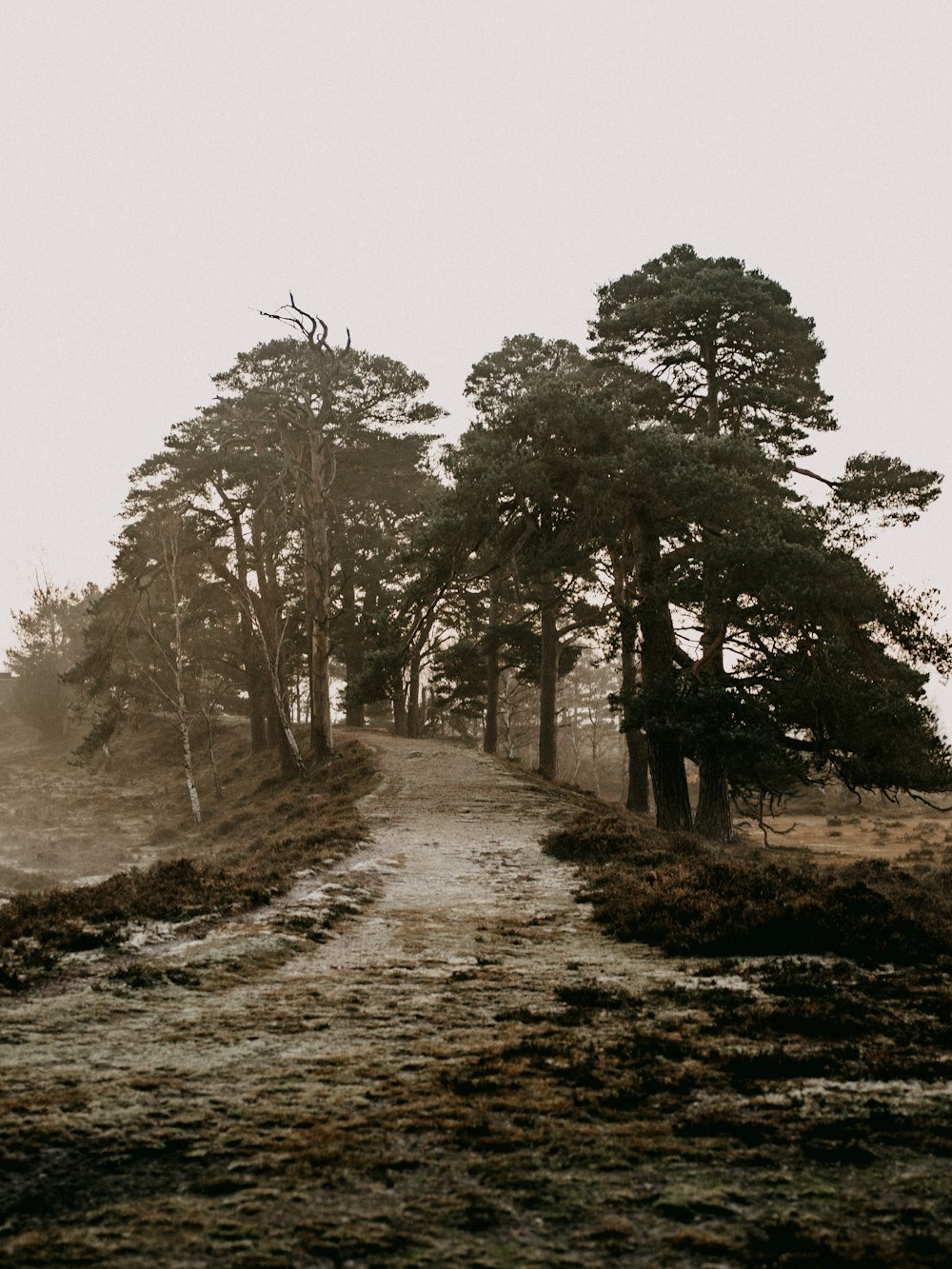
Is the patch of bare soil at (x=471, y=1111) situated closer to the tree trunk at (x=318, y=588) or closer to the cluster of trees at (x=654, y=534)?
the cluster of trees at (x=654, y=534)

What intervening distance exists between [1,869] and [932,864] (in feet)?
74.7

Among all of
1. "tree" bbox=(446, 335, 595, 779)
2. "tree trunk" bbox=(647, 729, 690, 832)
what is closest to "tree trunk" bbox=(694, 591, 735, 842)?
"tree trunk" bbox=(647, 729, 690, 832)

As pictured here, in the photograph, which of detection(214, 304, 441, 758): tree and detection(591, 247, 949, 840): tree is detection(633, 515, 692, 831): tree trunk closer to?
detection(591, 247, 949, 840): tree

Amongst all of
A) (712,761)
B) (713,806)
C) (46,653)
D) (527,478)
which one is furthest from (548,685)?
(46,653)

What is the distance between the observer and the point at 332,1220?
227 cm

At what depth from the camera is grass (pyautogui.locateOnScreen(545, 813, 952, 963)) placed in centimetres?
625

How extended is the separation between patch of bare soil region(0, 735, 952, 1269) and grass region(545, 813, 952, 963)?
622 mm

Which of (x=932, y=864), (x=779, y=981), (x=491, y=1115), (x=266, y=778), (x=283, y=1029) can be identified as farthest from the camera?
(x=266, y=778)

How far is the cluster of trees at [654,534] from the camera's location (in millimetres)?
14016

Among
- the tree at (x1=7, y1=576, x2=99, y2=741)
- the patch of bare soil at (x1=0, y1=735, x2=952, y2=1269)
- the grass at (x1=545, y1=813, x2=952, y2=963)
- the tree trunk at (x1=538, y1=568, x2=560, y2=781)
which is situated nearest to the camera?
the patch of bare soil at (x1=0, y1=735, x2=952, y2=1269)

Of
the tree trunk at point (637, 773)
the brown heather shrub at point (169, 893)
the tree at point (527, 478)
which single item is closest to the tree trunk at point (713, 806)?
the tree at point (527, 478)

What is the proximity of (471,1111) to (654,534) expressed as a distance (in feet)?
46.9

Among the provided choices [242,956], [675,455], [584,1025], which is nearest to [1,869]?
[242,956]

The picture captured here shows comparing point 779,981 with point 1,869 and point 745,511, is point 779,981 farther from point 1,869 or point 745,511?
point 1,869
